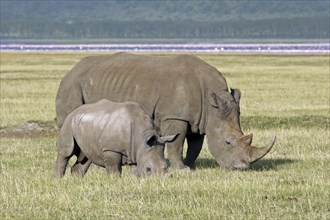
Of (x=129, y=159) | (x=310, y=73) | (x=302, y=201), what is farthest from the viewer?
(x=310, y=73)

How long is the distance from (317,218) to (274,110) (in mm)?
21111

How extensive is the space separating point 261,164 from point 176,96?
227cm

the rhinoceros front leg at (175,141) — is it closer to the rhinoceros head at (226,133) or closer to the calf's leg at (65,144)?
the rhinoceros head at (226,133)

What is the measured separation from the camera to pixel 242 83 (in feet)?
166

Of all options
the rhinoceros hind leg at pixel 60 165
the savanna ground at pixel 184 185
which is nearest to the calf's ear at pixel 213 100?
the savanna ground at pixel 184 185

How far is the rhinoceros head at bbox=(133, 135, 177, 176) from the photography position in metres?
15.1

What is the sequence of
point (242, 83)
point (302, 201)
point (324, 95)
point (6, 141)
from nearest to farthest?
point (302, 201), point (6, 141), point (324, 95), point (242, 83)

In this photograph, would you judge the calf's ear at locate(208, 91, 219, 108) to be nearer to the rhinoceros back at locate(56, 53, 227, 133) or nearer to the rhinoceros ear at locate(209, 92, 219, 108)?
the rhinoceros ear at locate(209, 92, 219, 108)

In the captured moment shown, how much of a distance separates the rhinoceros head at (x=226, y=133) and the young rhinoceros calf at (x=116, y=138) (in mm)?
2162

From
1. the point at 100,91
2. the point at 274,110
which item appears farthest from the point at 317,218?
the point at 274,110

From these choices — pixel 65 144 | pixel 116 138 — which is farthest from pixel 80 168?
pixel 116 138

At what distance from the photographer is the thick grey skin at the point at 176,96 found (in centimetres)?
A: 1775

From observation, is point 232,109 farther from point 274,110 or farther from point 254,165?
point 274,110

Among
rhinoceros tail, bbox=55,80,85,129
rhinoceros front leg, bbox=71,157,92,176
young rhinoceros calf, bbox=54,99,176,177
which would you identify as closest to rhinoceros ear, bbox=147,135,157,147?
young rhinoceros calf, bbox=54,99,176,177
